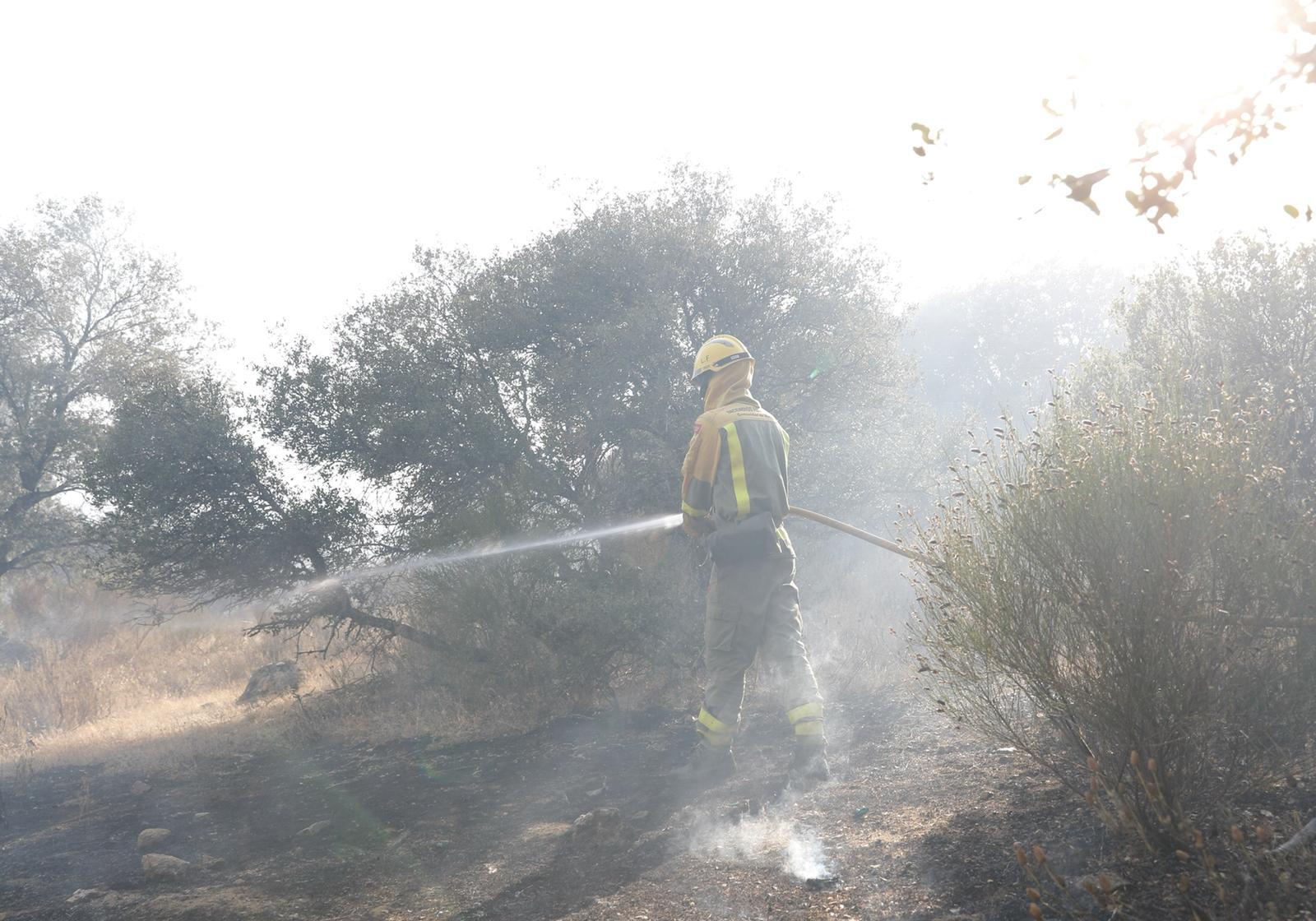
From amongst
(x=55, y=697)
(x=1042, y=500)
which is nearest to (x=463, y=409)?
(x=1042, y=500)

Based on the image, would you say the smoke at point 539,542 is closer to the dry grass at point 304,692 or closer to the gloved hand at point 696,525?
the dry grass at point 304,692

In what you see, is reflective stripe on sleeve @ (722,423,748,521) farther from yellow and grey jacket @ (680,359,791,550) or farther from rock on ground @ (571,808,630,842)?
rock on ground @ (571,808,630,842)

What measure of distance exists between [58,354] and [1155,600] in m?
18.1

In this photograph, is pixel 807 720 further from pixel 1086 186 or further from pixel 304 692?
pixel 304 692

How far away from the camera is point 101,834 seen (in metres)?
5.92

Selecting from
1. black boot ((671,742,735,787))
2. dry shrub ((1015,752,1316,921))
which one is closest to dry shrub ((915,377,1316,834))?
dry shrub ((1015,752,1316,921))

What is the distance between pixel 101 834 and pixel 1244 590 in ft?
20.9

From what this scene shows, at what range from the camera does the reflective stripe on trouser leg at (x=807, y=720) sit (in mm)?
5387

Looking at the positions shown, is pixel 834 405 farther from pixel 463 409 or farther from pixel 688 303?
pixel 463 409

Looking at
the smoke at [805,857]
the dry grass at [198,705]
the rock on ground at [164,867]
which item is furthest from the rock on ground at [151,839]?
the smoke at [805,857]

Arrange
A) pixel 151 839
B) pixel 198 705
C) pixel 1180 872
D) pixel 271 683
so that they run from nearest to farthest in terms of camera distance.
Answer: pixel 1180 872 < pixel 151 839 < pixel 271 683 < pixel 198 705

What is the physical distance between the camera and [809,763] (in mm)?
5328

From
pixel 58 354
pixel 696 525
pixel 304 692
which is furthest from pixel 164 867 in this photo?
pixel 58 354

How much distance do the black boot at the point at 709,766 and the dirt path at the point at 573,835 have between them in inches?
5.3
